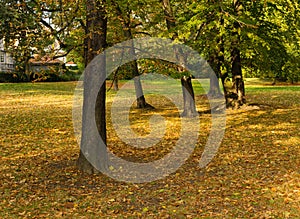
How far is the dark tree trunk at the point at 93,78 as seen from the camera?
8820mm

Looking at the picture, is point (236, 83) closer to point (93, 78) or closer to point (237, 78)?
point (237, 78)

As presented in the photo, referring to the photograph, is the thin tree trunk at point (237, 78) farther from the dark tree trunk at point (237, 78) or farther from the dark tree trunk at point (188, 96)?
the dark tree trunk at point (188, 96)

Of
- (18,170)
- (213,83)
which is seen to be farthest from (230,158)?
(213,83)

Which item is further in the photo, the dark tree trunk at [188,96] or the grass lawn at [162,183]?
the dark tree trunk at [188,96]

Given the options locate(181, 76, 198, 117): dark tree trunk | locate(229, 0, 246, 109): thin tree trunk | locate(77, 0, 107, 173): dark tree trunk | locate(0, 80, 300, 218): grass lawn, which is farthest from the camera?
locate(229, 0, 246, 109): thin tree trunk

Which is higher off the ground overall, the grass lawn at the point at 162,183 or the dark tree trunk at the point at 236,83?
the dark tree trunk at the point at 236,83

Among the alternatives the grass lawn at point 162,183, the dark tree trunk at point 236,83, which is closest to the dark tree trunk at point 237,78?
the dark tree trunk at point 236,83

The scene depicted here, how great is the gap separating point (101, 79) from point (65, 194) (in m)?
2.59

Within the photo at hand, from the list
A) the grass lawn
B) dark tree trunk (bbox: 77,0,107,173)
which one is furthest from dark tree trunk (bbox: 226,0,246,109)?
dark tree trunk (bbox: 77,0,107,173)

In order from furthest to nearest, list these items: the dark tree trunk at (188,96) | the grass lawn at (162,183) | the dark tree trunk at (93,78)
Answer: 1. the dark tree trunk at (188,96)
2. the dark tree trunk at (93,78)
3. the grass lawn at (162,183)

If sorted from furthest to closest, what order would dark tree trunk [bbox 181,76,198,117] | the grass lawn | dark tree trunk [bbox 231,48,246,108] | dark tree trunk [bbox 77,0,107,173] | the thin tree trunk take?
dark tree trunk [bbox 231,48,246,108]
the thin tree trunk
dark tree trunk [bbox 181,76,198,117]
dark tree trunk [bbox 77,0,107,173]
the grass lawn

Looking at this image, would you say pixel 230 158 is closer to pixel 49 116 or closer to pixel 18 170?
pixel 18 170

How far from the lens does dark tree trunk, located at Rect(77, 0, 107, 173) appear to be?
882 centimetres

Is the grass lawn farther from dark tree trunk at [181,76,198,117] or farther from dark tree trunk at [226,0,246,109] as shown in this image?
dark tree trunk at [226,0,246,109]
